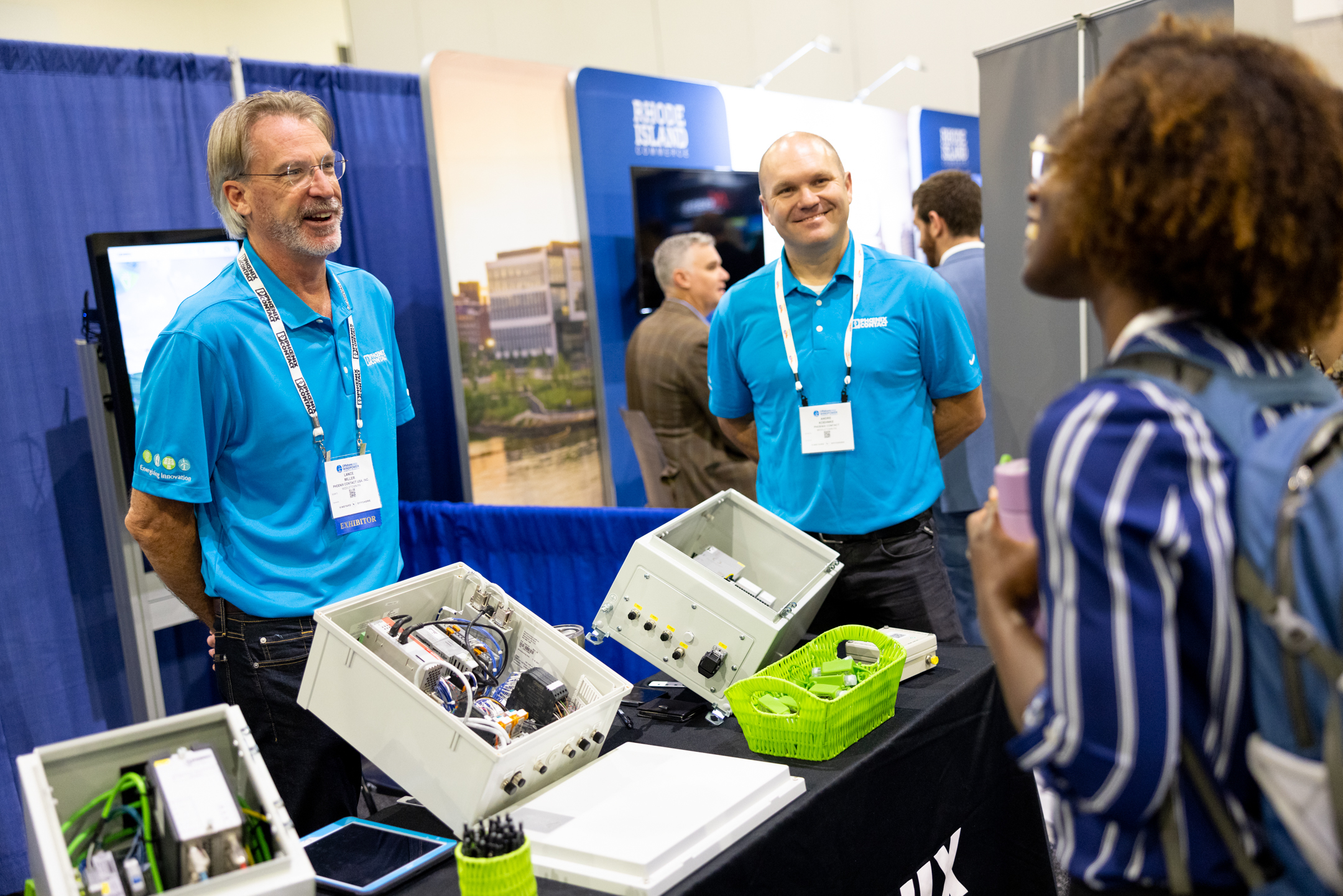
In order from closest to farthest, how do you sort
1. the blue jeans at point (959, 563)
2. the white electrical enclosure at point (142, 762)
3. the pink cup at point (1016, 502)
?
the pink cup at point (1016, 502), the white electrical enclosure at point (142, 762), the blue jeans at point (959, 563)

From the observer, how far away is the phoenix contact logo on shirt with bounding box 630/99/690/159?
15.5 ft

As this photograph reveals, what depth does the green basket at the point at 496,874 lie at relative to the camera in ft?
3.91

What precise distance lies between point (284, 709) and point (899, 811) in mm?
1163

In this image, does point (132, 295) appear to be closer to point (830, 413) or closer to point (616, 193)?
point (830, 413)

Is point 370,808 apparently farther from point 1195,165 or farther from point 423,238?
point 423,238

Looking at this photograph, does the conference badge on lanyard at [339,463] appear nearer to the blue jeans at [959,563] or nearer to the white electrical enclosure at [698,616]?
the white electrical enclosure at [698,616]

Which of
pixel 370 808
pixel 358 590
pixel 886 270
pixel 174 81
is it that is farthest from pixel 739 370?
pixel 174 81

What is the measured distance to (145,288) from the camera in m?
3.04


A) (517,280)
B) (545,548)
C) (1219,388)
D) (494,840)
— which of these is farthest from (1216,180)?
(517,280)

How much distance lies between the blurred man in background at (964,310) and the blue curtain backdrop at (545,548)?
1515 millimetres

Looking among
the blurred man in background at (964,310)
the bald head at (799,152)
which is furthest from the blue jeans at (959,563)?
the bald head at (799,152)

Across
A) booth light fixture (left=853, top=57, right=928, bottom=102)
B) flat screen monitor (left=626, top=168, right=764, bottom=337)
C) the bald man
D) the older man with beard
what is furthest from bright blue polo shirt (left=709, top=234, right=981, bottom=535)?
booth light fixture (left=853, top=57, right=928, bottom=102)

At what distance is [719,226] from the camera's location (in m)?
5.10

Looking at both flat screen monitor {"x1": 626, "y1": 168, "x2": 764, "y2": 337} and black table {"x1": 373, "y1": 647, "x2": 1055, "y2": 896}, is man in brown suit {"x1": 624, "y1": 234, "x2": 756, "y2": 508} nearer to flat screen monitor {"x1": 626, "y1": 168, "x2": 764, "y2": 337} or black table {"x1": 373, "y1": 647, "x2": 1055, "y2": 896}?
flat screen monitor {"x1": 626, "y1": 168, "x2": 764, "y2": 337}
